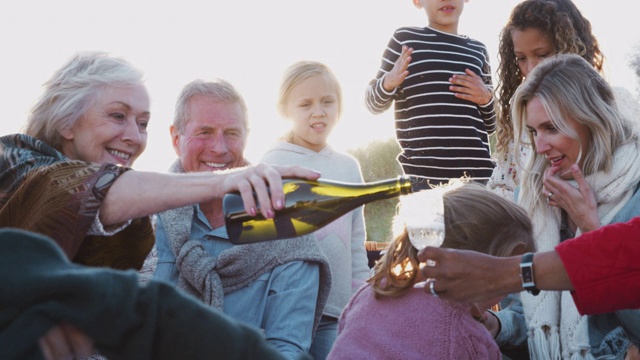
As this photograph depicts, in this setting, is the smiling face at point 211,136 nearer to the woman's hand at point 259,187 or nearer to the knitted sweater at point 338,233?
the knitted sweater at point 338,233

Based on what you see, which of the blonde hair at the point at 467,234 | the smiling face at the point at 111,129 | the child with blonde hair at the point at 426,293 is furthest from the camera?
the smiling face at the point at 111,129

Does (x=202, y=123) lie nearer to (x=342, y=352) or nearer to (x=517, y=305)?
(x=342, y=352)

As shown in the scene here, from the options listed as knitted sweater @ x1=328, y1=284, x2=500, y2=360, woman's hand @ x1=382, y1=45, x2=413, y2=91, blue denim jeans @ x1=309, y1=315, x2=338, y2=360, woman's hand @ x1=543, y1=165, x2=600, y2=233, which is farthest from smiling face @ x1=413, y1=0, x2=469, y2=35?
knitted sweater @ x1=328, y1=284, x2=500, y2=360

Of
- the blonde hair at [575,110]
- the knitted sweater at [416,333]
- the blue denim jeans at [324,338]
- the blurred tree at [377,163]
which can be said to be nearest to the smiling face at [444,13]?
the blonde hair at [575,110]

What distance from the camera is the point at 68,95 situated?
2479 millimetres

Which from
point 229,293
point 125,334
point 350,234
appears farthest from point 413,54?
point 125,334

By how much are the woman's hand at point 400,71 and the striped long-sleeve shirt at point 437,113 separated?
6cm

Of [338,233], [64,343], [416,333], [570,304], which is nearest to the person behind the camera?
[64,343]

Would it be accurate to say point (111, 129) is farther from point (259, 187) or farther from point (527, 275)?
point (527, 275)

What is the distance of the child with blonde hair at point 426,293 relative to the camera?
2.22m

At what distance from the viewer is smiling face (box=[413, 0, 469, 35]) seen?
426cm

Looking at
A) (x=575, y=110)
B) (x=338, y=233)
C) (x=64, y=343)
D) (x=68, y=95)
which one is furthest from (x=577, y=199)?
(x=64, y=343)

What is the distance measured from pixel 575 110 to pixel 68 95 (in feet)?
6.74

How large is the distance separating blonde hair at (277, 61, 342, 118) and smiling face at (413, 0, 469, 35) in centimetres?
74
